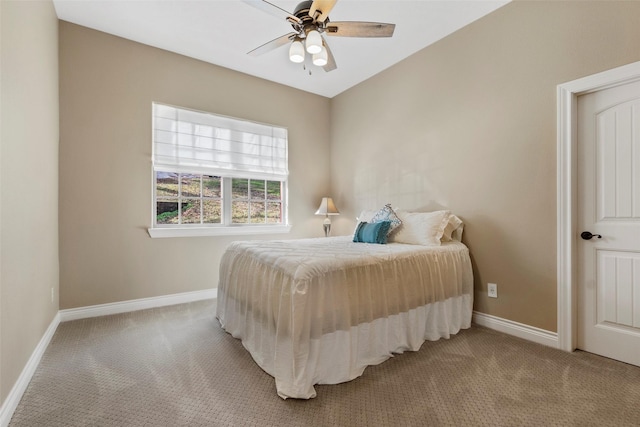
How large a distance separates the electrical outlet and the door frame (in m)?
0.46

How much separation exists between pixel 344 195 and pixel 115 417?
349 cm

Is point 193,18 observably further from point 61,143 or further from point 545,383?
point 545,383

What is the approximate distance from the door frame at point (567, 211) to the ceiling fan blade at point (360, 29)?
1405 millimetres

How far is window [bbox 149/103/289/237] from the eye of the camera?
11.0ft

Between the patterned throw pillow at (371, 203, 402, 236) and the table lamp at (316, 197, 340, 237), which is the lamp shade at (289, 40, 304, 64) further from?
the table lamp at (316, 197, 340, 237)

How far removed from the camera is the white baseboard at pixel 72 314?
1.51 m

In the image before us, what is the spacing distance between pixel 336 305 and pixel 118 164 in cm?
277

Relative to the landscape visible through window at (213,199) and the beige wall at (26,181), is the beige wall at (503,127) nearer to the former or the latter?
the landscape visible through window at (213,199)

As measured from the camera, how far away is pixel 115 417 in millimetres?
1490

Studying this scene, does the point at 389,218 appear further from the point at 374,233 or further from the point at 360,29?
the point at 360,29

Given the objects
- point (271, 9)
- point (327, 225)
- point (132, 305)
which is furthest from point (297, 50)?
point (132, 305)

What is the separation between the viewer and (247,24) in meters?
2.81

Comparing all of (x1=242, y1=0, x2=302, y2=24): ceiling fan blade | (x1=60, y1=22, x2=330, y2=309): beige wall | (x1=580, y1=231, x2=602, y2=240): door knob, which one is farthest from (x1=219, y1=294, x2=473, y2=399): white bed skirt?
(x1=242, y1=0, x2=302, y2=24): ceiling fan blade

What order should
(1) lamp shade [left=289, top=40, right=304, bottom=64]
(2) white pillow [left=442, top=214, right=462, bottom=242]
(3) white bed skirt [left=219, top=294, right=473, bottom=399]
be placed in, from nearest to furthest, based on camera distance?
(3) white bed skirt [left=219, top=294, right=473, bottom=399]
(1) lamp shade [left=289, top=40, right=304, bottom=64]
(2) white pillow [left=442, top=214, right=462, bottom=242]
